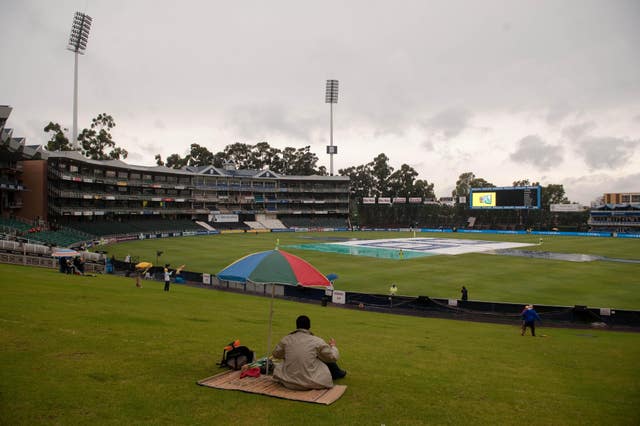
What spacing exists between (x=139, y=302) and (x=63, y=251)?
14.9 meters

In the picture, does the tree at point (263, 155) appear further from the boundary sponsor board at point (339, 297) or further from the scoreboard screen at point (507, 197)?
the boundary sponsor board at point (339, 297)

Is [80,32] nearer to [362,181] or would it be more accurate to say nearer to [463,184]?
[362,181]

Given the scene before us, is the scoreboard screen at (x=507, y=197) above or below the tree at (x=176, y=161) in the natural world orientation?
below

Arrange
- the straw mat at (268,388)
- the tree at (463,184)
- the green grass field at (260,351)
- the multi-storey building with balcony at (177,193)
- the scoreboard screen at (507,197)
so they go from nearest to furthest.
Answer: the green grass field at (260,351) → the straw mat at (268,388) → the multi-storey building with balcony at (177,193) → the scoreboard screen at (507,197) → the tree at (463,184)

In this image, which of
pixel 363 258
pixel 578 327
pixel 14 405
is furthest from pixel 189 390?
pixel 363 258

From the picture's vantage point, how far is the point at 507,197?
99312mm

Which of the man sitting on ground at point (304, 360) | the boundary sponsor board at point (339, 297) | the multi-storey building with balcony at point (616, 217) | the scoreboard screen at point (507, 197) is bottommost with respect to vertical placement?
the boundary sponsor board at point (339, 297)

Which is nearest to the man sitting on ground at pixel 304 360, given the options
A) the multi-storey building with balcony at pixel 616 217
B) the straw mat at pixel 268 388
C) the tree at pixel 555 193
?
the straw mat at pixel 268 388

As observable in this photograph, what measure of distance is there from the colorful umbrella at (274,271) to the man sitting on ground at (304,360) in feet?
3.10

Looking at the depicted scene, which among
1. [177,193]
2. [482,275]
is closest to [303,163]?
[177,193]

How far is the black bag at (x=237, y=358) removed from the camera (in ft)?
30.8

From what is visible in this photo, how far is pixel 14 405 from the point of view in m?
6.83

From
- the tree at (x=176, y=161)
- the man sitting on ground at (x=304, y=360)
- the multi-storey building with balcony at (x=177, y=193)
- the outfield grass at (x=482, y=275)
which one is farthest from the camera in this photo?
the tree at (x=176, y=161)

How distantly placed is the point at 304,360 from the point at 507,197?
100742mm
